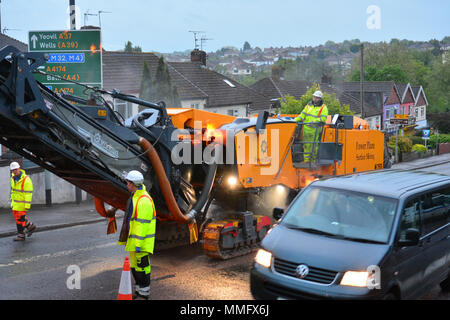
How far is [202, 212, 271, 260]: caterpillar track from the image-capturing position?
10.2m

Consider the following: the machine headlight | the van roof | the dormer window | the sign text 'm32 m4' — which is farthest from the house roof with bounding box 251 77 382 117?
the van roof

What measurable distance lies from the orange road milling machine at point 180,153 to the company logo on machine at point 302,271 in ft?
11.4

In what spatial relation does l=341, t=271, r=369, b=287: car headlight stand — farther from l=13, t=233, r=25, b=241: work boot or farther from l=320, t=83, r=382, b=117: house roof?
l=320, t=83, r=382, b=117: house roof

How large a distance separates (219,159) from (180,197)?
0.98m

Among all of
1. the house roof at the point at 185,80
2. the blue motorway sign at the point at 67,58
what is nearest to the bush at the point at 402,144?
the house roof at the point at 185,80

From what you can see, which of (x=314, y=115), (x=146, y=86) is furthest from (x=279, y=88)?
(x=314, y=115)

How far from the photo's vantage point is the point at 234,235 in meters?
10.6

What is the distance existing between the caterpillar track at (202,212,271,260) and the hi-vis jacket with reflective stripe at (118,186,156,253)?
248 cm

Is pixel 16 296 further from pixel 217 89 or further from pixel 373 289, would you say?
pixel 217 89

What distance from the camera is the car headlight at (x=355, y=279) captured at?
639 centimetres

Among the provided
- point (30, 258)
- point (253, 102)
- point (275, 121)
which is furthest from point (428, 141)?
point (30, 258)

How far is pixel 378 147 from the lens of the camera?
13461 mm

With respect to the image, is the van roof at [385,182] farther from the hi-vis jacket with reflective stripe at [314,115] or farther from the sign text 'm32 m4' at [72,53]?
the sign text 'm32 m4' at [72,53]

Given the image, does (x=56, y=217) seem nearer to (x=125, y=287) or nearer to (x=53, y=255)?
(x=53, y=255)
